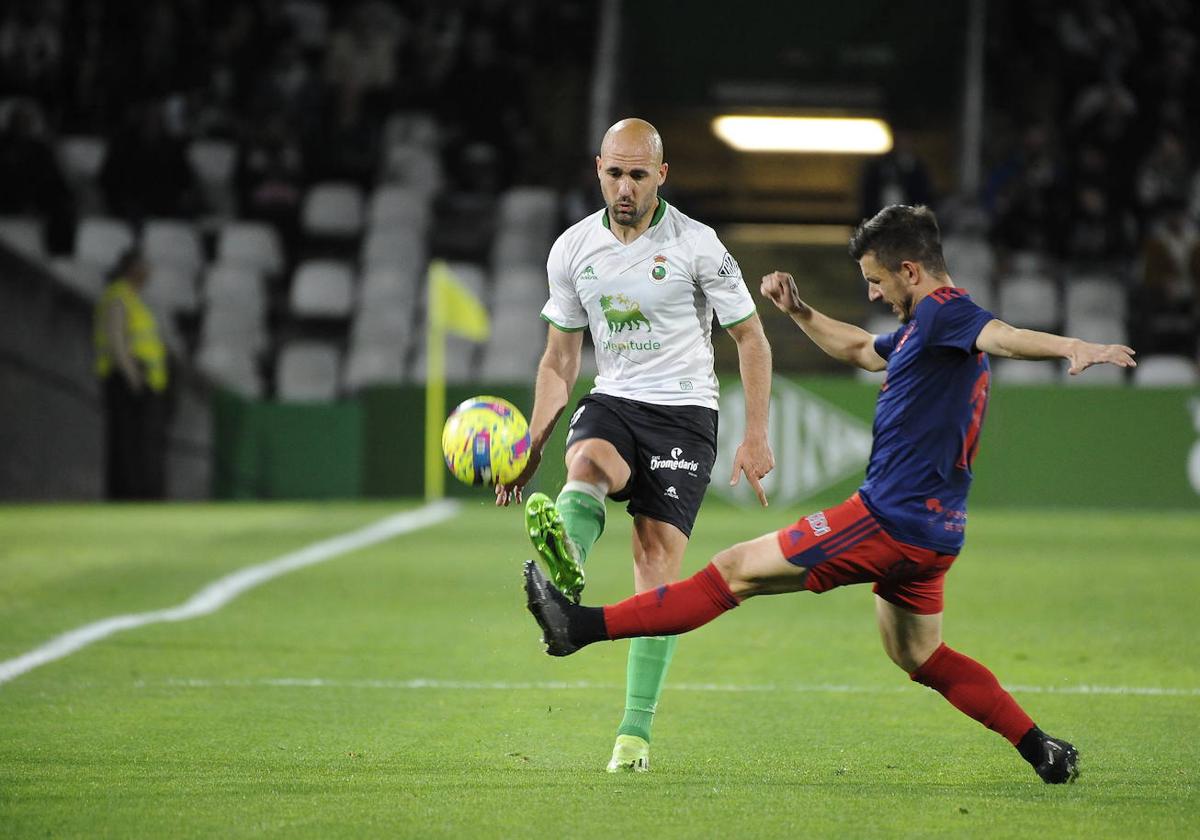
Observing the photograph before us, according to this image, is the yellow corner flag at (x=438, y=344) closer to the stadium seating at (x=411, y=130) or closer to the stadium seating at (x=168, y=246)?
the stadium seating at (x=168, y=246)

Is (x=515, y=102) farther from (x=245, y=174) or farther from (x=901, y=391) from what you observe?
(x=901, y=391)

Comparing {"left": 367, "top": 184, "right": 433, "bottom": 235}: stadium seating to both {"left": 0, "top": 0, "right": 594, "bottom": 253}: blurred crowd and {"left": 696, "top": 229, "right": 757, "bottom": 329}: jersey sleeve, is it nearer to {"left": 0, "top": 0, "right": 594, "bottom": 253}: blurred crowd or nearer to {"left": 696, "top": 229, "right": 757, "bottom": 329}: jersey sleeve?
{"left": 0, "top": 0, "right": 594, "bottom": 253}: blurred crowd

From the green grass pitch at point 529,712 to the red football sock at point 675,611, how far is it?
0.47m

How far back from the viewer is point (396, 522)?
17.2 m

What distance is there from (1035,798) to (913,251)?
1.68 metres

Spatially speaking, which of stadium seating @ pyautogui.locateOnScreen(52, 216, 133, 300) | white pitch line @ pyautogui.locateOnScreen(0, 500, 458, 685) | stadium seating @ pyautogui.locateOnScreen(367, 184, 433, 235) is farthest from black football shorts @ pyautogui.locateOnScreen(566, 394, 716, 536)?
stadium seating @ pyautogui.locateOnScreen(367, 184, 433, 235)

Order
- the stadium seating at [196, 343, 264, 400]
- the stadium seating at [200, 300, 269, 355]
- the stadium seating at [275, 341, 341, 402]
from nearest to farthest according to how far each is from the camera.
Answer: the stadium seating at [196, 343, 264, 400] → the stadium seating at [275, 341, 341, 402] → the stadium seating at [200, 300, 269, 355]

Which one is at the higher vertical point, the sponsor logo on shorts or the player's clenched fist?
the player's clenched fist

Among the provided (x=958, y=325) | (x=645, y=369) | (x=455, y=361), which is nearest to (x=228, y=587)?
(x=645, y=369)

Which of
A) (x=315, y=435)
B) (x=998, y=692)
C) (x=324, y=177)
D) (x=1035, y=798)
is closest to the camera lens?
(x=1035, y=798)

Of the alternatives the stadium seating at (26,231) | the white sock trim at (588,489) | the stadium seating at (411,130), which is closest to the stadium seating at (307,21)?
the stadium seating at (411,130)

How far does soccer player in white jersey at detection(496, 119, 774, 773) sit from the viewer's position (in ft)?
21.0

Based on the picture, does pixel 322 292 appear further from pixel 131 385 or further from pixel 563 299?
pixel 563 299

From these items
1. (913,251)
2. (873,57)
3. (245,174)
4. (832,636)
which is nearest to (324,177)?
(245,174)
